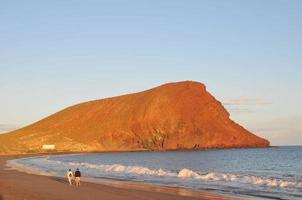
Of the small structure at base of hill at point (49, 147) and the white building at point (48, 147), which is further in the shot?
the white building at point (48, 147)

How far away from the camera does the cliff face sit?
182 metres

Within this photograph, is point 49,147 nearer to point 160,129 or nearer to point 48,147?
point 48,147

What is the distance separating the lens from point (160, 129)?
599 feet

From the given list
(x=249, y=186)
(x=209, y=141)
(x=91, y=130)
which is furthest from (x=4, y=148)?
(x=249, y=186)

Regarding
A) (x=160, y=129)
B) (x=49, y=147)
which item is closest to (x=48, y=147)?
(x=49, y=147)

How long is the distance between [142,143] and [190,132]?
1678 cm

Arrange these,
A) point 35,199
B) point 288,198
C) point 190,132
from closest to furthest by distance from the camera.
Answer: point 35,199 < point 288,198 < point 190,132

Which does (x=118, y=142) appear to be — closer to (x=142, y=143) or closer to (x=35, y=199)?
(x=142, y=143)

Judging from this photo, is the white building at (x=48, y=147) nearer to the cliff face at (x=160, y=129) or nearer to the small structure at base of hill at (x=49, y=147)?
the small structure at base of hill at (x=49, y=147)

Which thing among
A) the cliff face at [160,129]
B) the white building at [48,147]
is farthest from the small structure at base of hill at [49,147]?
the cliff face at [160,129]

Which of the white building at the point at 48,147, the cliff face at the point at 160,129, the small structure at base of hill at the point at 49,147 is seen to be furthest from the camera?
the cliff face at the point at 160,129

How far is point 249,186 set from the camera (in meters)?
35.0

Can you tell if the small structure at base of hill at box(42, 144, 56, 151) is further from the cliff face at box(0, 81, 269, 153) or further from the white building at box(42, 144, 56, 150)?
the cliff face at box(0, 81, 269, 153)

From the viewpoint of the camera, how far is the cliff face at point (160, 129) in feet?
596
